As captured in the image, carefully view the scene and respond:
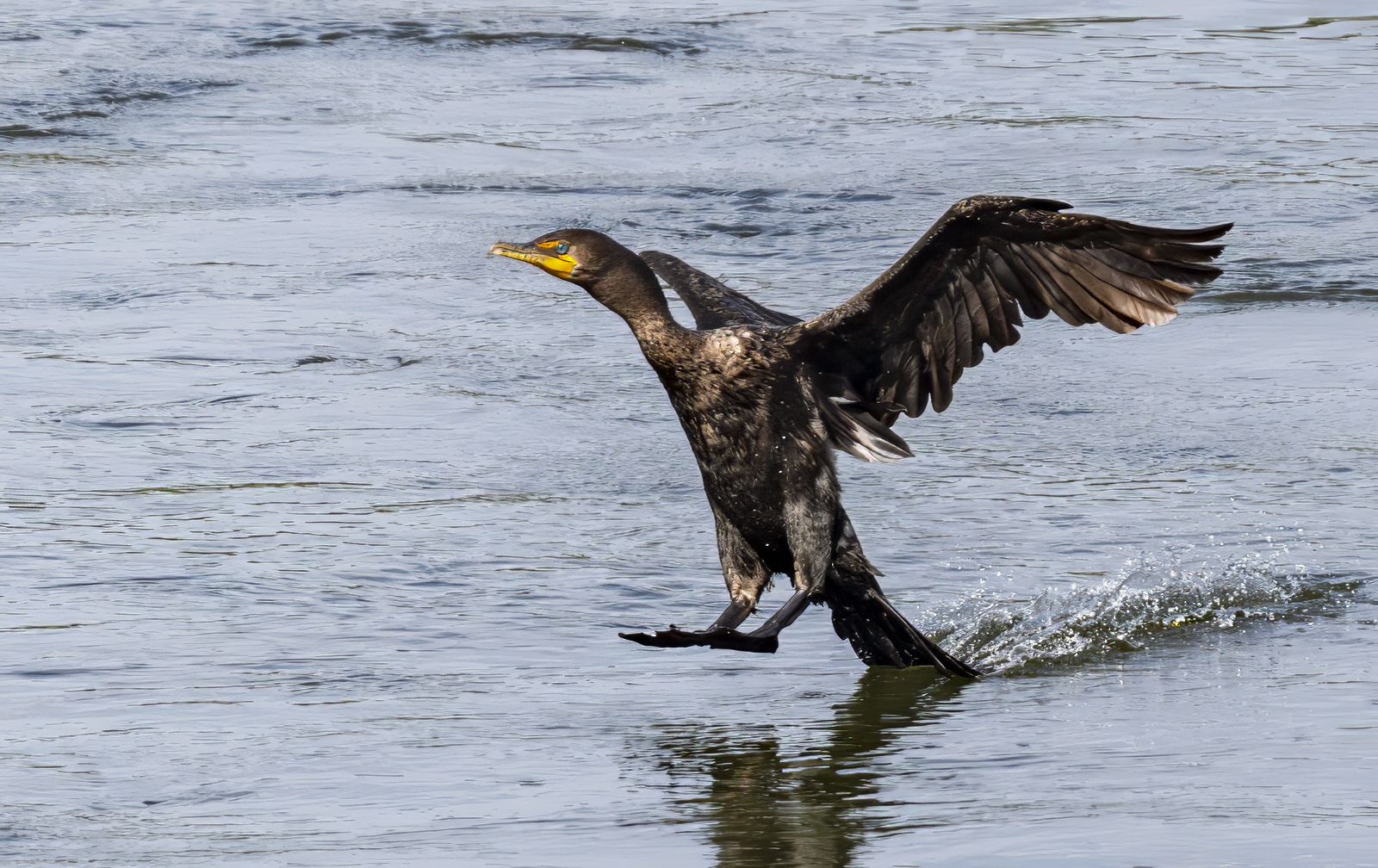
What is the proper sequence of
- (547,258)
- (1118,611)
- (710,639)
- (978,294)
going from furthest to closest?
(1118,611)
(978,294)
(547,258)
(710,639)

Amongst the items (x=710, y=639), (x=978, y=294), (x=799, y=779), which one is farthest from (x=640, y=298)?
(x=799, y=779)

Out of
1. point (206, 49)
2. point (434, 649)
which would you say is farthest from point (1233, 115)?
point (434, 649)

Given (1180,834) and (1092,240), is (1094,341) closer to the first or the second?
(1092,240)

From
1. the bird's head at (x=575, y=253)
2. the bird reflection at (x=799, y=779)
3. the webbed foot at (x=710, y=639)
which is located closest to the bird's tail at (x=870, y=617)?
the bird reflection at (x=799, y=779)

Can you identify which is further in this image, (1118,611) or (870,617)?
(1118,611)

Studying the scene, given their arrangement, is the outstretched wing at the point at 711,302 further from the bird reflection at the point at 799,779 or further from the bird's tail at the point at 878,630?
the bird reflection at the point at 799,779

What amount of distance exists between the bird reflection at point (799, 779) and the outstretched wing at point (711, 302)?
3.47 feet

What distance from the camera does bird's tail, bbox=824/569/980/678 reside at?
17.2 feet

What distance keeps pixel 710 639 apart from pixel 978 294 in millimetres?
1209

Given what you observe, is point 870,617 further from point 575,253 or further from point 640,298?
point 575,253

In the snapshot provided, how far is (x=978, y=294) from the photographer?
5250 millimetres

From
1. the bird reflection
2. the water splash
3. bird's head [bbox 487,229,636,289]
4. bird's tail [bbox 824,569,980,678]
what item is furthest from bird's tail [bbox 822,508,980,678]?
bird's head [bbox 487,229,636,289]

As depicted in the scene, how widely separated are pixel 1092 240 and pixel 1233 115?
8.32 meters

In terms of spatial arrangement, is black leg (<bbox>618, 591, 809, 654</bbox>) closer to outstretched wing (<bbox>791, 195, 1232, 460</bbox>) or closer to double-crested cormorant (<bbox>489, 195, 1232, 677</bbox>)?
double-crested cormorant (<bbox>489, 195, 1232, 677</bbox>)
